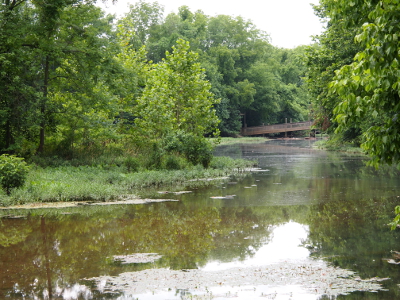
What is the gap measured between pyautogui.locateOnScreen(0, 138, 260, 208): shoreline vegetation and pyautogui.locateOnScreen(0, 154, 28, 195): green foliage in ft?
0.82

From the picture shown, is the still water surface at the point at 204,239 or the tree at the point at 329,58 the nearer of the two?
the still water surface at the point at 204,239

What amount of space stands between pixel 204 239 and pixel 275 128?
2636 inches

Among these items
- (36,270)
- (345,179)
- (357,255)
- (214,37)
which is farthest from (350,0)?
(214,37)

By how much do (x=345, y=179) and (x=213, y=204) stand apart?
344 inches

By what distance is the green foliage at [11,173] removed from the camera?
1376cm

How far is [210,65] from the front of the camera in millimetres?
68812

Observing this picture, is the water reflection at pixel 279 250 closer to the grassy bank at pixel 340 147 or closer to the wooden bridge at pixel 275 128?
the grassy bank at pixel 340 147

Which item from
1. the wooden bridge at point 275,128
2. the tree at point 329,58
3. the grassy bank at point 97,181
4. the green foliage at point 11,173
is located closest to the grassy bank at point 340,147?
the tree at point 329,58

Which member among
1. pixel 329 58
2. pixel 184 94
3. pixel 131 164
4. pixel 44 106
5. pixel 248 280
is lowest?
pixel 248 280

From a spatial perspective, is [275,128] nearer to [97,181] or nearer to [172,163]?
[172,163]

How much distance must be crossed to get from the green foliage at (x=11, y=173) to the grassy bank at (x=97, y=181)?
0.30 m

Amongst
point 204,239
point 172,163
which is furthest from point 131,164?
point 204,239

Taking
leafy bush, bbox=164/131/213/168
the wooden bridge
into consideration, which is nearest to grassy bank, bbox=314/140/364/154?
leafy bush, bbox=164/131/213/168

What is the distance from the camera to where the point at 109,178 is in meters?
18.0
